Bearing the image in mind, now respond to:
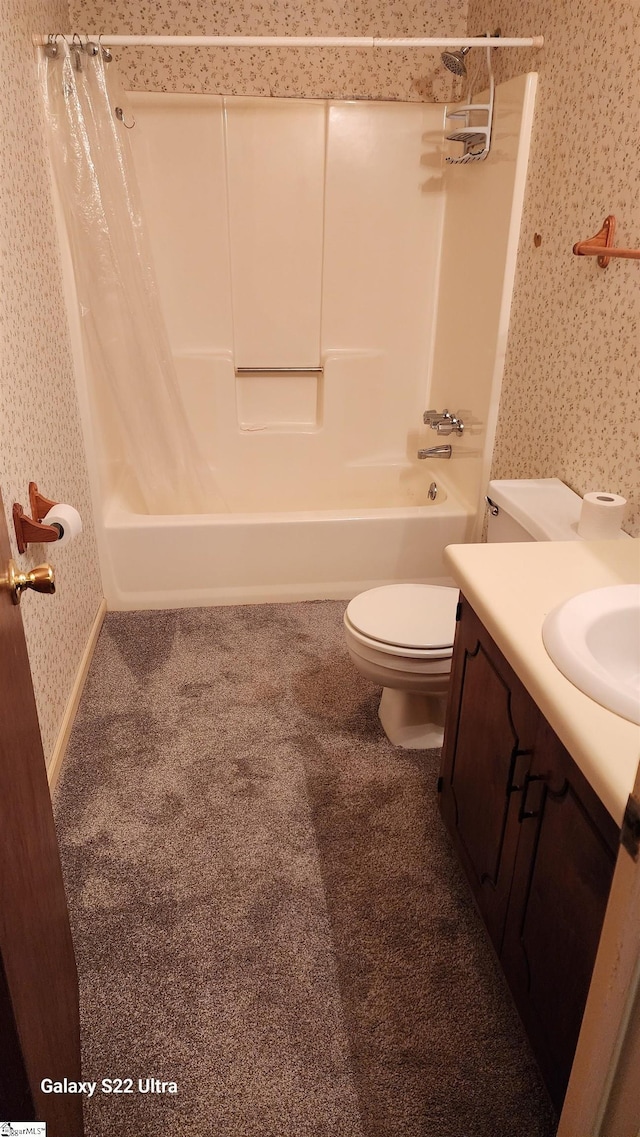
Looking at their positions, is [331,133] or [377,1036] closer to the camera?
[377,1036]

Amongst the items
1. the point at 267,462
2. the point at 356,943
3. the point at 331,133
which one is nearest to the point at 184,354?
the point at 267,462

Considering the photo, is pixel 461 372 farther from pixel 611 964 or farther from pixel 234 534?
pixel 611 964

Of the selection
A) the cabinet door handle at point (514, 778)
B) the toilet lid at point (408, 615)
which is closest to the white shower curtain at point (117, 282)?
the toilet lid at point (408, 615)

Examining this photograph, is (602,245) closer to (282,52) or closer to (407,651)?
(407,651)

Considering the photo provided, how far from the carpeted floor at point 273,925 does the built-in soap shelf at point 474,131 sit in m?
1.91

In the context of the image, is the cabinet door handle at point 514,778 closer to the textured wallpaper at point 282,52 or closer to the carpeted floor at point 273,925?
the carpeted floor at point 273,925

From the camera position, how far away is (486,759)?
4.81ft

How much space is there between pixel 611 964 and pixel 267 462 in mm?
2920

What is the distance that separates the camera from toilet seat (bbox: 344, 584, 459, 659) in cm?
197

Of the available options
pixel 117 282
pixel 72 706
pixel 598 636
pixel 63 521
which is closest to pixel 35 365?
pixel 63 521

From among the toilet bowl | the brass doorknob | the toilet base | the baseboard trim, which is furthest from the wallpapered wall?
the toilet base

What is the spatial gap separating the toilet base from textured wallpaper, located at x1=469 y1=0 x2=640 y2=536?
0.74 m

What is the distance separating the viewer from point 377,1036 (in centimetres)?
142

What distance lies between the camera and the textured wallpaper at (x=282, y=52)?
274 cm
